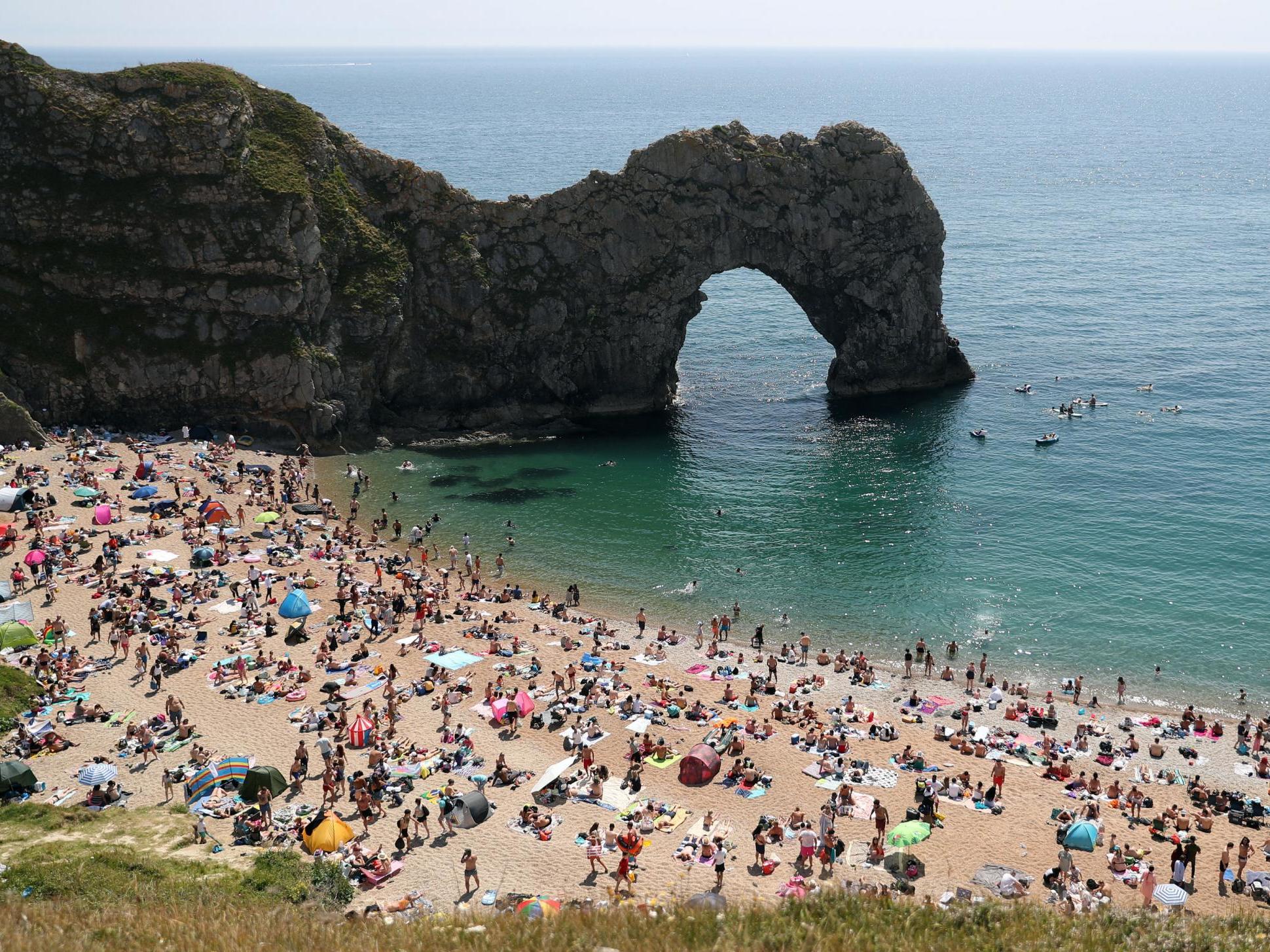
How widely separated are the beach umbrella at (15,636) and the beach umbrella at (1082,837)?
140ft

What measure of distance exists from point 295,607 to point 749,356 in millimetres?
60154

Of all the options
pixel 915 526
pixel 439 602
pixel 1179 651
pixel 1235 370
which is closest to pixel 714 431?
pixel 915 526

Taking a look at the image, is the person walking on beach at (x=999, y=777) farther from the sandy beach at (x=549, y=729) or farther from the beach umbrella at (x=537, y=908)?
the beach umbrella at (x=537, y=908)

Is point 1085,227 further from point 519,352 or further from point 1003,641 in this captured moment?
point 1003,641

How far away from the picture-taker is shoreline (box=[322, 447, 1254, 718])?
1944 inches

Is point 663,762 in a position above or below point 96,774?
below

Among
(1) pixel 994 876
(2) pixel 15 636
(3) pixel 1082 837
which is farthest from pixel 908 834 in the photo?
(2) pixel 15 636

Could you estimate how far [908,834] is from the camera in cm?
3591

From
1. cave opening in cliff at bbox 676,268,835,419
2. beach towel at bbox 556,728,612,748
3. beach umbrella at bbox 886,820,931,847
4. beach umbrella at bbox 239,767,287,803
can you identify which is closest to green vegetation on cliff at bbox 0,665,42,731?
beach umbrella at bbox 239,767,287,803

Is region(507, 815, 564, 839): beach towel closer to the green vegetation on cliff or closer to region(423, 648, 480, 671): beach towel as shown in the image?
region(423, 648, 480, 671): beach towel

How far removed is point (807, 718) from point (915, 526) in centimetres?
2440

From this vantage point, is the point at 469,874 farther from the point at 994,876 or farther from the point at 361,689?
the point at 994,876

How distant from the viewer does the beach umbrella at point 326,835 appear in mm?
33969

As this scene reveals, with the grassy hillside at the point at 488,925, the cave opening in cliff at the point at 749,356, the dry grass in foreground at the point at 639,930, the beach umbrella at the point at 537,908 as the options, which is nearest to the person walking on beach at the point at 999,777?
the grassy hillside at the point at 488,925
